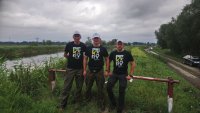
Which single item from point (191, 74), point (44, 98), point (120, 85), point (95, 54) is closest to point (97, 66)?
point (95, 54)

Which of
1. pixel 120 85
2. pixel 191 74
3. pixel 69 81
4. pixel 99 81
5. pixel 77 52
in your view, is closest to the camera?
pixel 120 85

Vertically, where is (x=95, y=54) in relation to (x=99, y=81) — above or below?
above

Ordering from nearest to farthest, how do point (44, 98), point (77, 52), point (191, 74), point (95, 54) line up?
point (95, 54), point (77, 52), point (44, 98), point (191, 74)

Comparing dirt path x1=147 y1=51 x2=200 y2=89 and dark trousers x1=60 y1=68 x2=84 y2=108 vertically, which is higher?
dark trousers x1=60 y1=68 x2=84 y2=108

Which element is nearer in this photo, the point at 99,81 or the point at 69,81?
the point at 99,81

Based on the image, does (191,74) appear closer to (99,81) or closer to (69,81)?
(99,81)

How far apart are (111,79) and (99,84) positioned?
0.39 metres

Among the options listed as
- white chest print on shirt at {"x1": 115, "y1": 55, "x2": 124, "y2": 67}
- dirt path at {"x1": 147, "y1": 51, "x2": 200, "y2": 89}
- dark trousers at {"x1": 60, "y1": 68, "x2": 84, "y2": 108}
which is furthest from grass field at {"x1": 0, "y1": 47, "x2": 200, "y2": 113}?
dirt path at {"x1": 147, "y1": 51, "x2": 200, "y2": 89}

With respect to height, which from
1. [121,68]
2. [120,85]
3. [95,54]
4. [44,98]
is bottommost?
[44,98]

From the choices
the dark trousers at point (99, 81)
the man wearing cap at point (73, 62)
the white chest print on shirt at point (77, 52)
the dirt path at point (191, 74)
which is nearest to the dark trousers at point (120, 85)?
the dark trousers at point (99, 81)

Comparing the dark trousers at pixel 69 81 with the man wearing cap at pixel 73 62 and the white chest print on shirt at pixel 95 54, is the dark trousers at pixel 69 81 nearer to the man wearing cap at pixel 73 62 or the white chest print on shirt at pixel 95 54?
the man wearing cap at pixel 73 62

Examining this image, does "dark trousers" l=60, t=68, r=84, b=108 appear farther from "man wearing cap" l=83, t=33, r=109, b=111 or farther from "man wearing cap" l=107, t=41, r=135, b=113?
"man wearing cap" l=107, t=41, r=135, b=113

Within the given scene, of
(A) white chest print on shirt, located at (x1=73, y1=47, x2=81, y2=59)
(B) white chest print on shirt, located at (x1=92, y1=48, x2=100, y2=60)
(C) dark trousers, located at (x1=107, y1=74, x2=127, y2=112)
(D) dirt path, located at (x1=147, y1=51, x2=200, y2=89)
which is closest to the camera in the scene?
(C) dark trousers, located at (x1=107, y1=74, x2=127, y2=112)

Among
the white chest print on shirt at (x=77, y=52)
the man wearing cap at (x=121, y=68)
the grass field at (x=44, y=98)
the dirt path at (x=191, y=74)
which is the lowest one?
the dirt path at (x=191, y=74)
